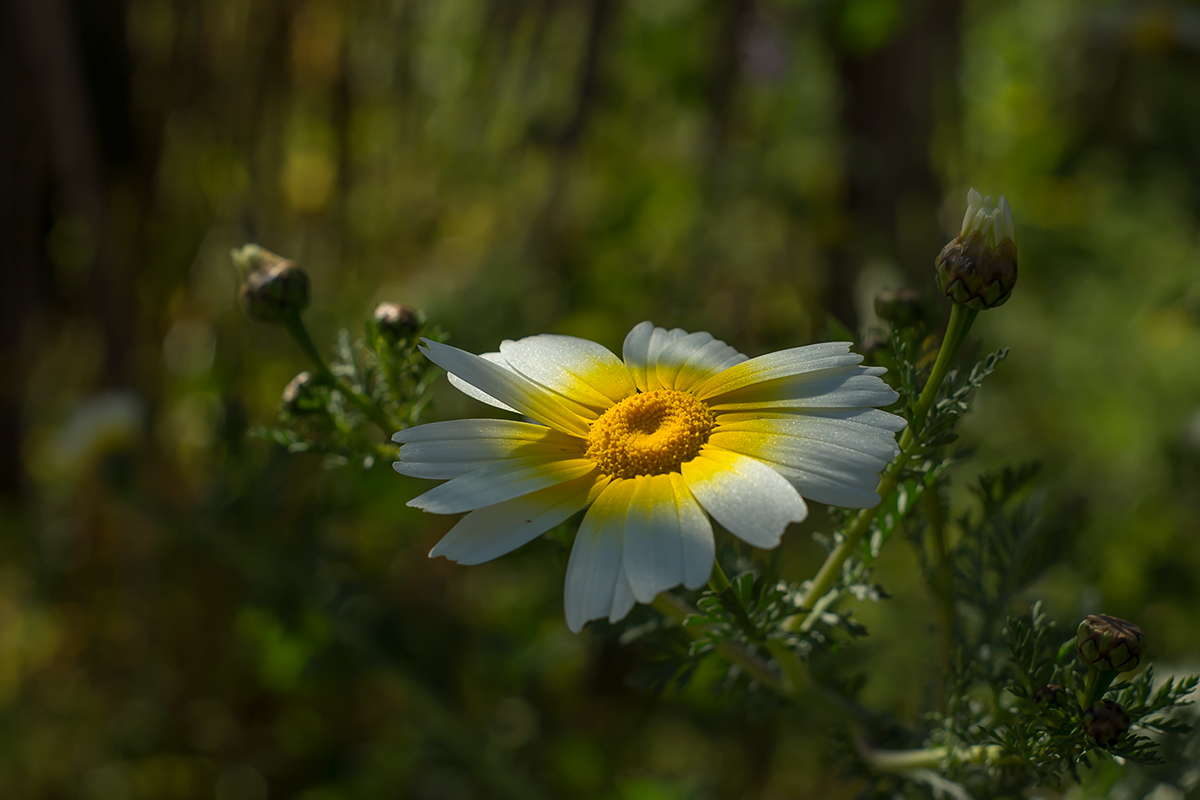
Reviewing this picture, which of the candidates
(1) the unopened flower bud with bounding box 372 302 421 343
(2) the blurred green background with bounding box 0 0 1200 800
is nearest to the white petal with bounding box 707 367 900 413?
(1) the unopened flower bud with bounding box 372 302 421 343

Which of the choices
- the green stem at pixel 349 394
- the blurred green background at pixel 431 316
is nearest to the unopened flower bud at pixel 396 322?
the green stem at pixel 349 394

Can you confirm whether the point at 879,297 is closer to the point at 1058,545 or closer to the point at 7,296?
the point at 1058,545

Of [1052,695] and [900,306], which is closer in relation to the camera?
[1052,695]

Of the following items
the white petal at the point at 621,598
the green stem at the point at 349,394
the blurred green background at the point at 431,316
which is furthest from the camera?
the blurred green background at the point at 431,316

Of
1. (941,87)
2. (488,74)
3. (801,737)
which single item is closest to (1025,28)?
(941,87)

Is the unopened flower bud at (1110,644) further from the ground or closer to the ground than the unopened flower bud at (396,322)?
closer to the ground

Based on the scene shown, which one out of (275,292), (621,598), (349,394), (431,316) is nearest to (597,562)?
(621,598)

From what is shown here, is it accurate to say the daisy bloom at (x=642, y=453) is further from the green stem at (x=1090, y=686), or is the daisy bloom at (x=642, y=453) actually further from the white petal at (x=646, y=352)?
the green stem at (x=1090, y=686)

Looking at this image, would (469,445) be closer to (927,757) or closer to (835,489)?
(835,489)
